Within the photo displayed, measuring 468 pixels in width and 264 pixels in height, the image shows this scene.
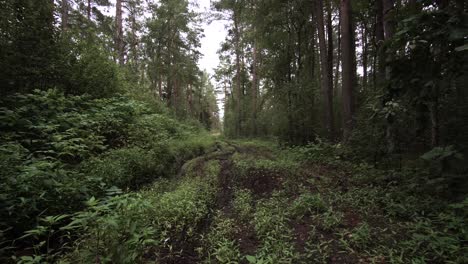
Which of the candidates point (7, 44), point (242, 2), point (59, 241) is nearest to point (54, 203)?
point (59, 241)

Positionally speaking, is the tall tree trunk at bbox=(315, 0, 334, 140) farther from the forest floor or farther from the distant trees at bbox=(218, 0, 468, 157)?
the forest floor

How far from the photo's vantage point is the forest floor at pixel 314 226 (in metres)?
2.53

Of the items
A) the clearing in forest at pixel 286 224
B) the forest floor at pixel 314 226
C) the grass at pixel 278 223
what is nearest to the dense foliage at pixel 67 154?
the grass at pixel 278 223

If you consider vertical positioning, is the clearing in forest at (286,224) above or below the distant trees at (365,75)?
below

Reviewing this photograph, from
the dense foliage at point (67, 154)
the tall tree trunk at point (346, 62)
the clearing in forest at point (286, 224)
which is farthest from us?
the tall tree trunk at point (346, 62)

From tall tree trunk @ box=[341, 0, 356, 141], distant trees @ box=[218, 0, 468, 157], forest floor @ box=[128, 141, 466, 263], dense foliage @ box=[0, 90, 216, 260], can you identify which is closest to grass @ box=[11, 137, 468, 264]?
forest floor @ box=[128, 141, 466, 263]

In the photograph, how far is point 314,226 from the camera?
314 cm

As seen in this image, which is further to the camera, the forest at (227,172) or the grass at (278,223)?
the forest at (227,172)

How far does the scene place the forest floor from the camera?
8.31ft

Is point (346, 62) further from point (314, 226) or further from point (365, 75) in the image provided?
point (365, 75)

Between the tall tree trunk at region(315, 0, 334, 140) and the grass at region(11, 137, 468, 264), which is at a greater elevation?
the tall tree trunk at region(315, 0, 334, 140)

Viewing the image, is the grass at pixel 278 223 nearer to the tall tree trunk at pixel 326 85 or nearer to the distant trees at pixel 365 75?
the distant trees at pixel 365 75

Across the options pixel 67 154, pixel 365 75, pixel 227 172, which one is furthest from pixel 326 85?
pixel 67 154

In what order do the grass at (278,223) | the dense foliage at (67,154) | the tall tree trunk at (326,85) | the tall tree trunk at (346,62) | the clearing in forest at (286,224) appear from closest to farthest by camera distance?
the grass at (278,223), the clearing in forest at (286,224), the dense foliage at (67,154), the tall tree trunk at (346,62), the tall tree trunk at (326,85)
